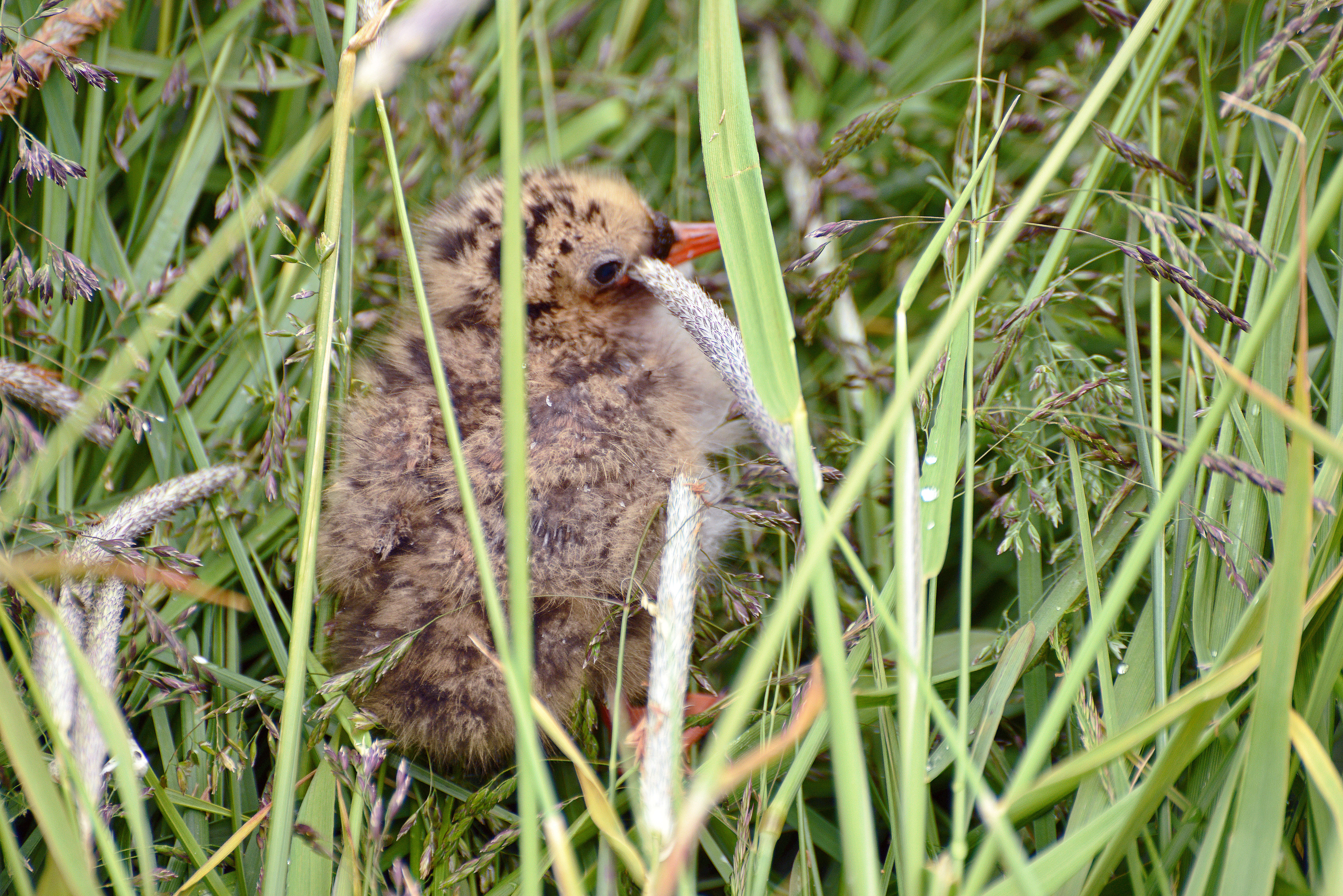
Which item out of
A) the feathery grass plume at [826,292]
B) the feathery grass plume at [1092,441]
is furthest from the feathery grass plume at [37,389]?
the feathery grass plume at [1092,441]

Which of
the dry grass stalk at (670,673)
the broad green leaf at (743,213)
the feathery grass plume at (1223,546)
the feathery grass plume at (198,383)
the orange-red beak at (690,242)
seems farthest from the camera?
the orange-red beak at (690,242)

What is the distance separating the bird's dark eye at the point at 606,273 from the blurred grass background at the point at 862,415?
1.60 feet

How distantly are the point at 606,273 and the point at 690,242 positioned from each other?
28cm

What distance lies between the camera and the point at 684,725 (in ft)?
5.30

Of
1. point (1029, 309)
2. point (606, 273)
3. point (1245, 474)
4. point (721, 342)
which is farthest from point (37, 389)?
point (1245, 474)

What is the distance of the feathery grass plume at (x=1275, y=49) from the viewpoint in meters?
1.54

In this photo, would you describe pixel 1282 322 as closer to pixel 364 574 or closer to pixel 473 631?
pixel 473 631

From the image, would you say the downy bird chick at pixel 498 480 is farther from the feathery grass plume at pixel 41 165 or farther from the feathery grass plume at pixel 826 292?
the feathery grass plume at pixel 41 165

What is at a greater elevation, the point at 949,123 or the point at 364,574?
the point at 949,123

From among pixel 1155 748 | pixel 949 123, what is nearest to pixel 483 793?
pixel 1155 748

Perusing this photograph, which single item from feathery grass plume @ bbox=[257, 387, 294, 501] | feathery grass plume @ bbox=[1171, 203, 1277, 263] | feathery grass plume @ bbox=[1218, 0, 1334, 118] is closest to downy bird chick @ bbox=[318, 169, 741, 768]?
feathery grass plume @ bbox=[257, 387, 294, 501]

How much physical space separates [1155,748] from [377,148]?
2.26 metres

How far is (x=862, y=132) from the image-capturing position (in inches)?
71.5

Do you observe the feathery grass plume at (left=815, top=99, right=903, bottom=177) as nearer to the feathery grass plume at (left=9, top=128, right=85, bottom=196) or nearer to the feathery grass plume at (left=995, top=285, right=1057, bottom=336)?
the feathery grass plume at (left=995, top=285, right=1057, bottom=336)
